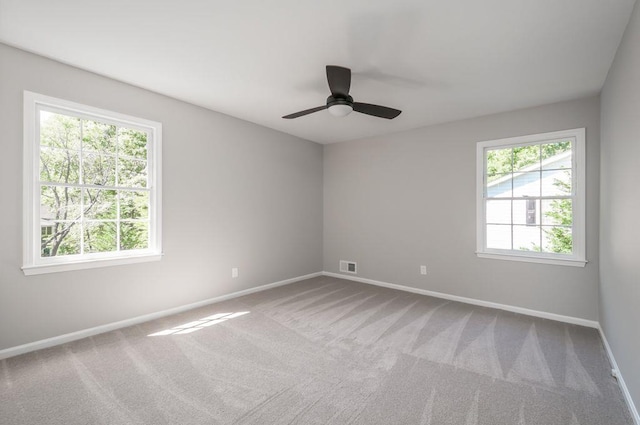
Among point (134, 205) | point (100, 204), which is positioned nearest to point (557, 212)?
point (134, 205)

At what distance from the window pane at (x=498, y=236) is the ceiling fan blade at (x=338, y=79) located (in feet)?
9.15

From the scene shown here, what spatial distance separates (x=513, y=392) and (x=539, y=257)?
6.91ft

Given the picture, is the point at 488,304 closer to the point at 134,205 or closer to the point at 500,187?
the point at 500,187

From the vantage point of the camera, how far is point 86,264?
2850mm

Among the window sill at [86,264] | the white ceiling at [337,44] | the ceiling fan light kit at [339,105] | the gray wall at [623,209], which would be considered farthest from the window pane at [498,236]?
the window sill at [86,264]

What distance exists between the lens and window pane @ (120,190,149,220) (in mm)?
3221

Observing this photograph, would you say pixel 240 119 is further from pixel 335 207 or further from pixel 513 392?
pixel 513 392

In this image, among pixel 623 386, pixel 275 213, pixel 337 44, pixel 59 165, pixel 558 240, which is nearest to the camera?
pixel 623 386

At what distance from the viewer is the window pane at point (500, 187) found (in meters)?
3.82

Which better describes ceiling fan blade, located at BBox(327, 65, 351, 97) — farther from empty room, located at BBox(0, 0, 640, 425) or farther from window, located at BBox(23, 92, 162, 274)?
window, located at BBox(23, 92, 162, 274)

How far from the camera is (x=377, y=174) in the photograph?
500cm

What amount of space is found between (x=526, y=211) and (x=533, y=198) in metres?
0.18

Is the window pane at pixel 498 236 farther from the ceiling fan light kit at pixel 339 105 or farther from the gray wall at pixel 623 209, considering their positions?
the ceiling fan light kit at pixel 339 105

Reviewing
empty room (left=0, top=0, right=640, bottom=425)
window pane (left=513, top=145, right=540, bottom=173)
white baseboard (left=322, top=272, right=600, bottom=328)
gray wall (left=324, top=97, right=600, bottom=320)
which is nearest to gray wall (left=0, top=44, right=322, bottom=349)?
empty room (left=0, top=0, right=640, bottom=425)
